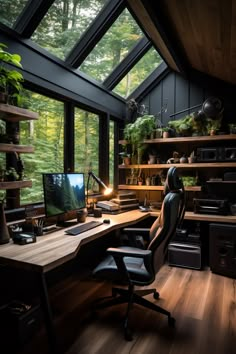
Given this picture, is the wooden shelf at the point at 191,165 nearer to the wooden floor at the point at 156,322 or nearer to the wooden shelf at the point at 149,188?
the wooden shelf at the point at 149,188

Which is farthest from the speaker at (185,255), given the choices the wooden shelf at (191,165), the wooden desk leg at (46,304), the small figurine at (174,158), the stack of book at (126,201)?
the wooden desk leg at (46,304)

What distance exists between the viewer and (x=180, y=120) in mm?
3848

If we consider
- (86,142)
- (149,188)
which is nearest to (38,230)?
(86,142)

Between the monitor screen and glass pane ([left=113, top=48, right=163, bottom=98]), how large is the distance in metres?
2.03

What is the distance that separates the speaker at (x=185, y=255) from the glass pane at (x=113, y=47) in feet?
8.00

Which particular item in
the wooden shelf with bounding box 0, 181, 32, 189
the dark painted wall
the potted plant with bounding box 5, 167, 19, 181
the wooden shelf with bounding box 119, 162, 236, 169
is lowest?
the wooden shelf with bounding box 0, 181, 32, 189

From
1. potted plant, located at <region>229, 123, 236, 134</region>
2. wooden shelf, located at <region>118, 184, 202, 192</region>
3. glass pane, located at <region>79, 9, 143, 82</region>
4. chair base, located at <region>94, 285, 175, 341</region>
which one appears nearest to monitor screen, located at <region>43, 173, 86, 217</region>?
chair base, located at <region>94, 285, 175, 341</region>

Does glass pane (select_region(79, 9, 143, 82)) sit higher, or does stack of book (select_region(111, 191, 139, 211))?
glass pane (select_region(79, 9, 143, 82))

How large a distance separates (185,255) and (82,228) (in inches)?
65.5

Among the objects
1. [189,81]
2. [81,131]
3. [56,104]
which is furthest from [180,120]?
[56,104]

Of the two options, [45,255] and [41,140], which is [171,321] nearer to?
[45,255]

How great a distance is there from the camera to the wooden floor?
1.79 meters

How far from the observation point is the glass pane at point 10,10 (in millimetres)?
2094

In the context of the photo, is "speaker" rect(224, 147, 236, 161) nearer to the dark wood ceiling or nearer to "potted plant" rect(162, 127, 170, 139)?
"potted plant" rect(162, 127, 170, 139)
